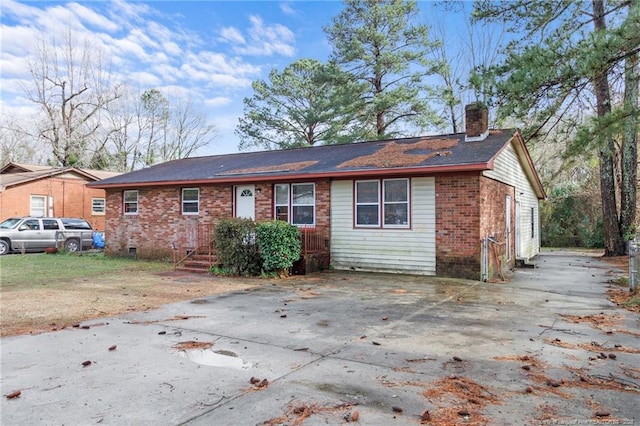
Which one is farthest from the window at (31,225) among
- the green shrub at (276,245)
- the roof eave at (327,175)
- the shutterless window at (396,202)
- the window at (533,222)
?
the window at (533,222)

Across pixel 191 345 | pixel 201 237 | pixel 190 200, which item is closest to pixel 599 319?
pixel 191 345

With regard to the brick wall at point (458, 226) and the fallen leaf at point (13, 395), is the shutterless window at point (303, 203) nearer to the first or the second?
the brick wall at point (458, 226)

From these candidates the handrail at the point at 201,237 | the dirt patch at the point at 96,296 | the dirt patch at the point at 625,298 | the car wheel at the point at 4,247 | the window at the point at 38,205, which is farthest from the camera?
the window at the point at 38,205

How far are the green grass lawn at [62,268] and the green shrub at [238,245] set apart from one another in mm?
2431

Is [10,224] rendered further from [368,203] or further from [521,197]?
Result: [521,197]

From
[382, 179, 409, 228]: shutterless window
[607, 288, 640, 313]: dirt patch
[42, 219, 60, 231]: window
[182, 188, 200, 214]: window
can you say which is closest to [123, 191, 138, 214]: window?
[182, 188, 200, 214]: window

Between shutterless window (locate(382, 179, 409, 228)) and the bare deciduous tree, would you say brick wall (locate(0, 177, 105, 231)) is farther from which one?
shutterless window (locate(382, 179, 409, 228))

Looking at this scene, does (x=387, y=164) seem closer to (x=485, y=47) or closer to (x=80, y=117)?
(x=485, y=47)

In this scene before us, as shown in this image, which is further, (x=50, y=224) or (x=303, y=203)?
(x=50, y=224)

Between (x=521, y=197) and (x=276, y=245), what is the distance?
1019 cm

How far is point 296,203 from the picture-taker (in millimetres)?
12625

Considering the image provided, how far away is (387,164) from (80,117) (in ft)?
102

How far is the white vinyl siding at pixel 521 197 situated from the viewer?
12.2 meters

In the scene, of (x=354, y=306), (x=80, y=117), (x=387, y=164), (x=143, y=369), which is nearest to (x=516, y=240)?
(x=387, y=164)
